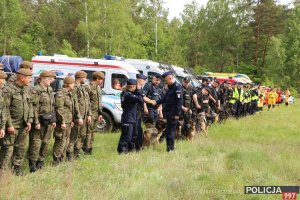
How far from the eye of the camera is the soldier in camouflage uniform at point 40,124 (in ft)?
21.4

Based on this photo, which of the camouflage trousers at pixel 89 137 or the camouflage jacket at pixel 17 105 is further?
the camouflage trousers at pixel 89 137

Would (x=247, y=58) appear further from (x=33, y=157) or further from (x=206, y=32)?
(x=33, y=157)

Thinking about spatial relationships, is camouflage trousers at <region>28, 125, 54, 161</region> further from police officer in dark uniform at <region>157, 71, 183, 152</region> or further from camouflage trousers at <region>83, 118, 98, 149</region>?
police officer in dark uniform at <region>157, 71, 183, 152</region>

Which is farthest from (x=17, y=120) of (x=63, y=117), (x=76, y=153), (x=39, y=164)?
(x=76, y=153)

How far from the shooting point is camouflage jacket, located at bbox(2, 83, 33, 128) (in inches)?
235

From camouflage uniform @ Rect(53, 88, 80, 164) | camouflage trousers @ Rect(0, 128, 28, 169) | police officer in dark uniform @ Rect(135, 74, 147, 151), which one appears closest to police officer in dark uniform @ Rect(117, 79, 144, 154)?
police officer in dark uniform @ Rect(135, 74, 147, 151)

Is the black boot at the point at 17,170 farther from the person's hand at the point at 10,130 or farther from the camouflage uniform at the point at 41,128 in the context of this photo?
the person's hand at the point at 10,130

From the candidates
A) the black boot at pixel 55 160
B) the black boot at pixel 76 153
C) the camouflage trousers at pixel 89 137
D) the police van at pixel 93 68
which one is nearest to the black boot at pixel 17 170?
the black boot at pixel 55 160

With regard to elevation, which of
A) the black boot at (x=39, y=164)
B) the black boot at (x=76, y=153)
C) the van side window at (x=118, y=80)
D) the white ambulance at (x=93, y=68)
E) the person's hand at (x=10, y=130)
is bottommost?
the black boot at (x=76, y=153)

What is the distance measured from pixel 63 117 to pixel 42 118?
2.05 feet

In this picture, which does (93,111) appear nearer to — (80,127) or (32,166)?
(80,127)

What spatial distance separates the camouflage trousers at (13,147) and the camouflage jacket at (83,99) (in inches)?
66.8

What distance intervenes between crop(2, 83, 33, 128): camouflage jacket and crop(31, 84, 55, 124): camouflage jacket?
0.74ft

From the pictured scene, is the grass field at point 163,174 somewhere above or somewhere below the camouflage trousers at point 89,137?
below
